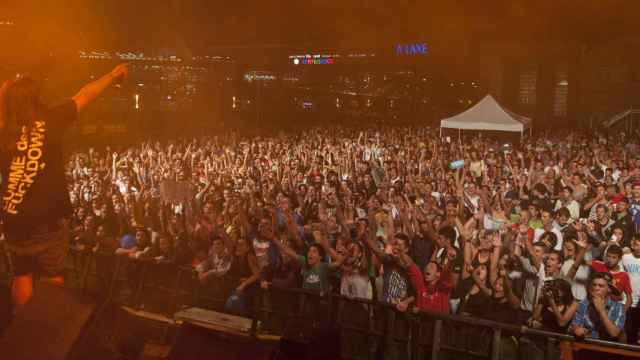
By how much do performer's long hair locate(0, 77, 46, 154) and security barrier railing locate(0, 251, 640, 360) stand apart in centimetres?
85

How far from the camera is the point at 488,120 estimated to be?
514 inches

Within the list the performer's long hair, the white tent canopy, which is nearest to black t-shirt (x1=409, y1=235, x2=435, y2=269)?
the performer's long hair

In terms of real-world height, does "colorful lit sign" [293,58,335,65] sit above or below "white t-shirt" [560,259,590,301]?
above

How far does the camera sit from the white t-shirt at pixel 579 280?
4.66m

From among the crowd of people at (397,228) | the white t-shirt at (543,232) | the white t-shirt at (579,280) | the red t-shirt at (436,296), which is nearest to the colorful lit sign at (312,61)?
the crowd of people at (397,228)

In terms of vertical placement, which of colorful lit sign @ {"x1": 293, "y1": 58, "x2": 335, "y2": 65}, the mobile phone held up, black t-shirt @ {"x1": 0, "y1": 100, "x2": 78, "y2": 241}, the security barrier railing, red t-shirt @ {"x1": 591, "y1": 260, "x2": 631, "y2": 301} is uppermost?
colorful lit sign @ {"x1": 293, "y1": 58, "x2": 335, "y2": 65}

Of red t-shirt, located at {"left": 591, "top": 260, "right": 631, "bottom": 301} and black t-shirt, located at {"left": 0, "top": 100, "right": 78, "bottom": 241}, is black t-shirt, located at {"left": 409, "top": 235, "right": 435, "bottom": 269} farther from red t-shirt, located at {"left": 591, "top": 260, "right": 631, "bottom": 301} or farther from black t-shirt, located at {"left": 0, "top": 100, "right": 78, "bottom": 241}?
black t-shirt, located at {"left": 0, "top": 100, "right": 78, "bottom": 241}

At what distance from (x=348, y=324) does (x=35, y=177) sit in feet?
7.10

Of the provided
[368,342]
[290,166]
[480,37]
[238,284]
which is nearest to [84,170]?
[290,166]

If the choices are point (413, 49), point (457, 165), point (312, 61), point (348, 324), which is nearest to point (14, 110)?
point (348, 324)

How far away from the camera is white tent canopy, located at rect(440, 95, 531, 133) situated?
1279cm

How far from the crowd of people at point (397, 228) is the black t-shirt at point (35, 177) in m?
1.88

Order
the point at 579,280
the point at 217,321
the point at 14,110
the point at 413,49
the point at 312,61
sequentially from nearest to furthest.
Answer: the point at 14,110, the point at 217,321, the point at 579,280, the point at 413,49, the point at 312,61

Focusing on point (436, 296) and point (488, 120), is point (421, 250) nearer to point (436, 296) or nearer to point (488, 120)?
point (436, 296)
